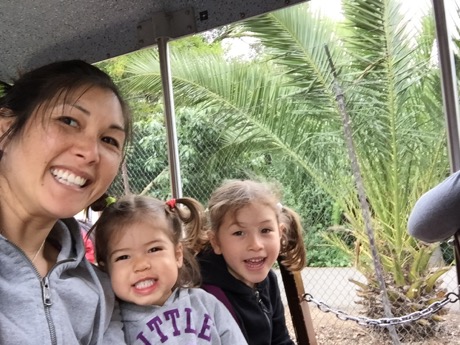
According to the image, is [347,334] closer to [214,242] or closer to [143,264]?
[214,242]

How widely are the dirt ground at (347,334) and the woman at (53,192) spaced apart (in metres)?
3.37

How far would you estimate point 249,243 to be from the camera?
1.72 meters

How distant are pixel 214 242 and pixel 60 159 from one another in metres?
0.77

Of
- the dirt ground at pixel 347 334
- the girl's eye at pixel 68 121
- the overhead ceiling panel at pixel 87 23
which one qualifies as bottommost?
the dirt ground at pixel 347 334

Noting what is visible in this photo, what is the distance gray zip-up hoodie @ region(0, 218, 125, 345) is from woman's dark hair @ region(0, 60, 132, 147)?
27 cm

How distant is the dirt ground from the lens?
4312mm

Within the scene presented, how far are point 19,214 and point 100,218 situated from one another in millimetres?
329

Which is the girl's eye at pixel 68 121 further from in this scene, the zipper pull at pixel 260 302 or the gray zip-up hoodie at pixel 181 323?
the zipper pull at pixel 260 302

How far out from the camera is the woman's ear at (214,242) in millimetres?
1770

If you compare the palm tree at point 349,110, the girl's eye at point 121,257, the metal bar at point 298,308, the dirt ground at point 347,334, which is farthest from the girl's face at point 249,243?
the dirt ground at point 347,334

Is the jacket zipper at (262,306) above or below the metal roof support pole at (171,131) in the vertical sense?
below

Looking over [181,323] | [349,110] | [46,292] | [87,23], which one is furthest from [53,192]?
[349,110]

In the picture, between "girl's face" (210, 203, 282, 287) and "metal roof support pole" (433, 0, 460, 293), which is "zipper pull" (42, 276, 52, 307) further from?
"metal roof support pole" (433, 0, 460, 293)

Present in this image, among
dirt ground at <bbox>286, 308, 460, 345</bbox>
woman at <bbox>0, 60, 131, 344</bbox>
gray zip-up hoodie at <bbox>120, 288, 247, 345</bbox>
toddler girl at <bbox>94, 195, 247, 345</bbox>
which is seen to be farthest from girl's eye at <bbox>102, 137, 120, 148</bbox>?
dirt ground at <bbox>286, 308, 460, 345</bbox>
